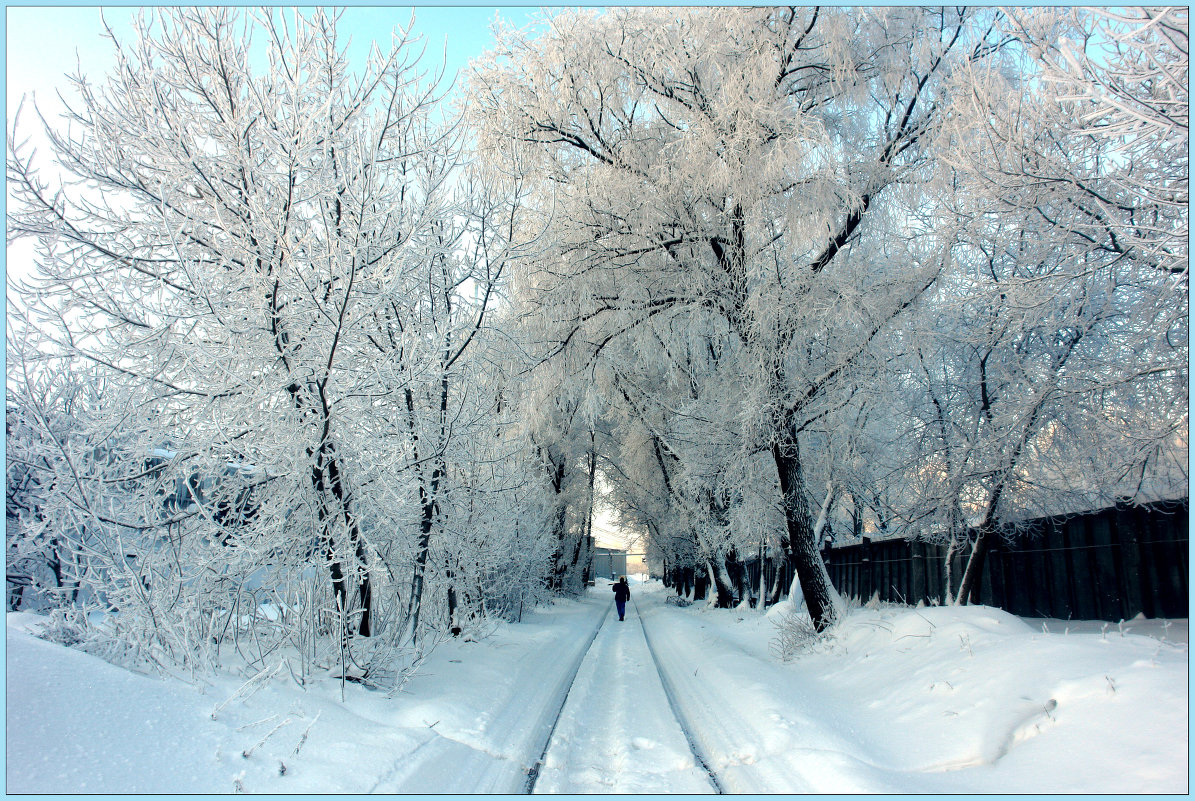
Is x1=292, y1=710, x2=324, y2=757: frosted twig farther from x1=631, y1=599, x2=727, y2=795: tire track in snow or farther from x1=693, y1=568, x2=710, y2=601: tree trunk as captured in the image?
x1=693, y1=568, x2=710, y2=601: tree trunk

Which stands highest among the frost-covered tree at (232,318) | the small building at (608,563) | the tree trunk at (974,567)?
the frost-covered tree at (232,318)

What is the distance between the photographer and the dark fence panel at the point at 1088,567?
6906 mm

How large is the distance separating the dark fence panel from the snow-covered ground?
0.82 metres

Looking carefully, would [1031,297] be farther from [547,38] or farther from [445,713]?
[547,38]

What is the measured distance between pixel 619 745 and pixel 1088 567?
7443mm

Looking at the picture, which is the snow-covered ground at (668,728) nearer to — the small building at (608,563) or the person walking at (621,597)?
the person walking at (621,597)

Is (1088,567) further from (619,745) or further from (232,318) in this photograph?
(232,318)

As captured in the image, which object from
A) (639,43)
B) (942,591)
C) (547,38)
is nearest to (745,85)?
(639,43)

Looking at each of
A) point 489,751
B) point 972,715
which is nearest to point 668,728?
point 489,751

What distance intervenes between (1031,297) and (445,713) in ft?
20.1

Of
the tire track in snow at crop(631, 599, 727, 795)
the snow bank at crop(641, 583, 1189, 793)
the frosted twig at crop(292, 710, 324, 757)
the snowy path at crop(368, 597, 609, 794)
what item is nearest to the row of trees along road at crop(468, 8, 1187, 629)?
the snow bank at crop(641, 583, 1189, 793)

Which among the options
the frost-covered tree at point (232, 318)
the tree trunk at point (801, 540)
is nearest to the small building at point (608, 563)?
the tree trunk at point (801, 540)

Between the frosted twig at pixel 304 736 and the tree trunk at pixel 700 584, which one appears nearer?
the frosted twig at pixel 304 736

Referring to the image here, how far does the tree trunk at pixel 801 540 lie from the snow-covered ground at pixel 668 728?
71.2 inches
